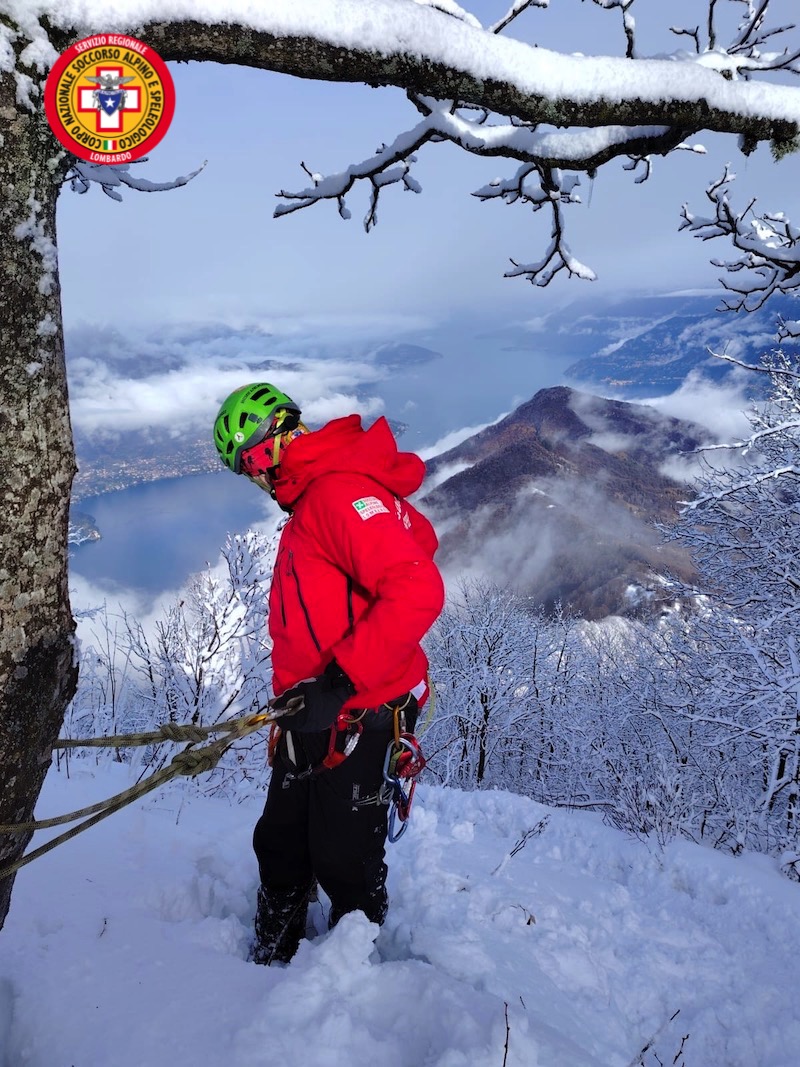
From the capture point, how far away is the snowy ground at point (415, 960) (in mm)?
2023

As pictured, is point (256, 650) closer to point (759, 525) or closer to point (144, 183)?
point (759, 525)

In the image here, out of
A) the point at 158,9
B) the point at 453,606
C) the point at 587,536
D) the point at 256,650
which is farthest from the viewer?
the point at 587,536

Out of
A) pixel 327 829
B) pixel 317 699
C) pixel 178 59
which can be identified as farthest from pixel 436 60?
pixel 327 829

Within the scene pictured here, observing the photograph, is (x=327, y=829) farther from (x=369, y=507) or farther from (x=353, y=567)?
(x=369, y=507)

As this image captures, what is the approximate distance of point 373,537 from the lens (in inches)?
92.4

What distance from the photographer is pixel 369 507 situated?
2400 millimetres

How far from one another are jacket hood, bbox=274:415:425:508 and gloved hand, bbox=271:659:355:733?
761 millimetres

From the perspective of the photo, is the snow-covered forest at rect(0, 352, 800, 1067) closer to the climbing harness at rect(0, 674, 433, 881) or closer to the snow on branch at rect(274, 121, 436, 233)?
the climbing harness at rect(0, 674, 433, 881)

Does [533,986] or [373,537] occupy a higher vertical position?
[373,537]

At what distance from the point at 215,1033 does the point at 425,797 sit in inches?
150

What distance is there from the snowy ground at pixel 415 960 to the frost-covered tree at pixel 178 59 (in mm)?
604

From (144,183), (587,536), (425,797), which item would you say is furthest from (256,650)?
(587,536)

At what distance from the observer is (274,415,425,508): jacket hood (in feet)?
8.32

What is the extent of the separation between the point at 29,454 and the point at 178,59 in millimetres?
1366
